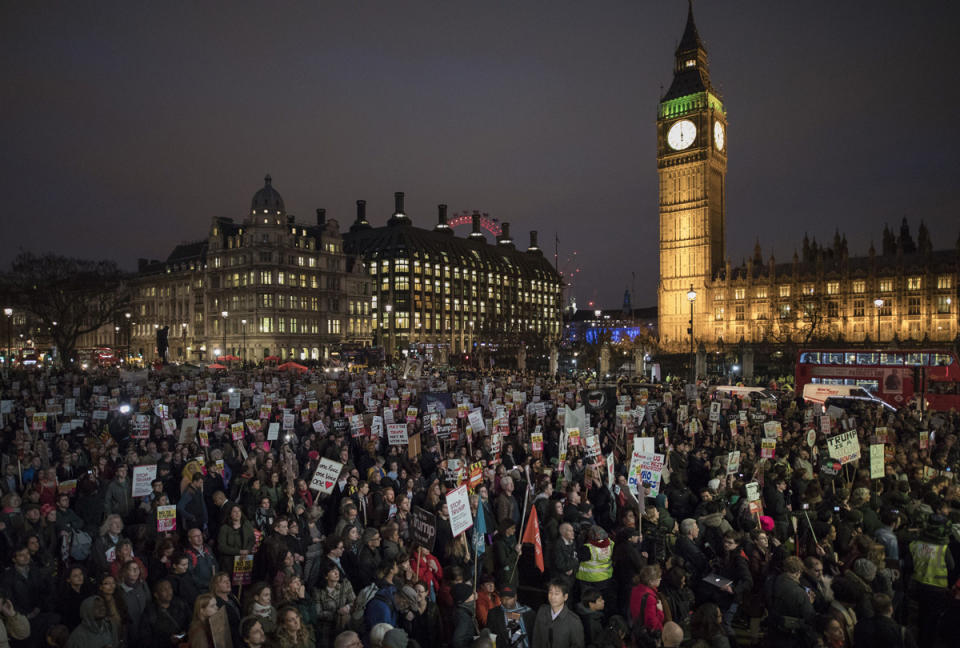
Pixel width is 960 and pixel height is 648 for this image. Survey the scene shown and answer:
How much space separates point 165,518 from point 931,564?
9.22 m

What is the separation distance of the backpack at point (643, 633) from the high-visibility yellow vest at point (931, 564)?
12.1 ft

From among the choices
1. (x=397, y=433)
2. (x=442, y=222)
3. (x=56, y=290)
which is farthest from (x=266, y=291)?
(x=397, y=433)

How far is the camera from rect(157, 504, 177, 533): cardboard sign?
8.45 metres

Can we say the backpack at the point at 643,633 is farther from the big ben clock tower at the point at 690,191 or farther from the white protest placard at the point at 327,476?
the big ben clock tower at the point at 690,191

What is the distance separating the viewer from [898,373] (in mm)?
24688

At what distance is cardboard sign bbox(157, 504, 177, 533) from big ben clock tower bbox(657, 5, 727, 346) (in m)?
89.7

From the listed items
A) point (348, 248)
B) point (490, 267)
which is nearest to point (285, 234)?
point (348, 248)

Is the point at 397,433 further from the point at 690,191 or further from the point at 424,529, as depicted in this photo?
the point at 690,191

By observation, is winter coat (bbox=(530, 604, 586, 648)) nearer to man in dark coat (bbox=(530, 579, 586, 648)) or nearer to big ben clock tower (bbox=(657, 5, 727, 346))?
man in dark coat (bbox=(530, 579, 586, 648))

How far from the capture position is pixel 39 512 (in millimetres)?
8203

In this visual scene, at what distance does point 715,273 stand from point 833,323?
18225 millimetres

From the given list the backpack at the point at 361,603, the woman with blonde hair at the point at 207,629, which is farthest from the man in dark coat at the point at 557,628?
the woman with blonde hair at the point at 207,629

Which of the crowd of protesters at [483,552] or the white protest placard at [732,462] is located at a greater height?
the white protest placard at [732,462]

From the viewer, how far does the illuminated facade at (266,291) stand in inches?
2982
